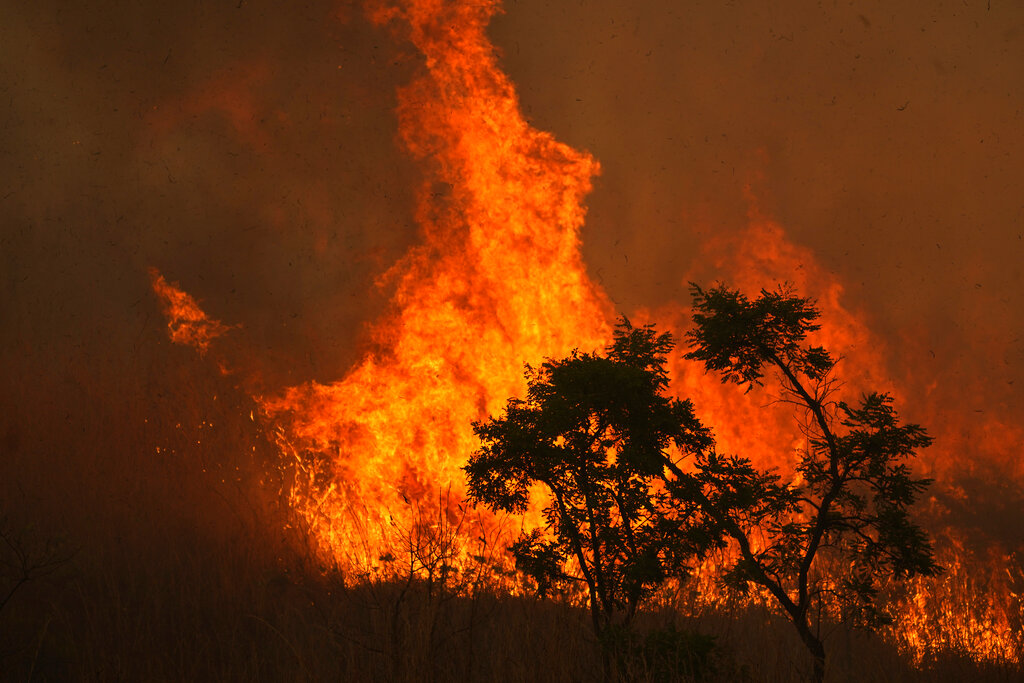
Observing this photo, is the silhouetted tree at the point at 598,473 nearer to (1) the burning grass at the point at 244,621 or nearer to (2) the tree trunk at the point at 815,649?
(1) the burning grass at the point at 244,621

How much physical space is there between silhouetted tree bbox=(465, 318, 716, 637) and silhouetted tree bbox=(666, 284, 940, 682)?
48cm

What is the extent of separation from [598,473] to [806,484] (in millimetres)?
3085

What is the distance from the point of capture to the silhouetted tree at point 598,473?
9.98 meters

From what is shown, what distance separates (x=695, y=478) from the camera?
33.2ft

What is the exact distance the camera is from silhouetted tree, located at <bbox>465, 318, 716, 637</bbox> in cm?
998

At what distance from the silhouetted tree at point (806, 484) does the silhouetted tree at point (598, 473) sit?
48 cm

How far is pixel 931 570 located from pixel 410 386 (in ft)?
51.5

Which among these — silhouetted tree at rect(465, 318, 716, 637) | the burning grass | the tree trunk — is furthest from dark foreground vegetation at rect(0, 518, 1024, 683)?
silhouetted tree at rect(465, 318, 716, 637)

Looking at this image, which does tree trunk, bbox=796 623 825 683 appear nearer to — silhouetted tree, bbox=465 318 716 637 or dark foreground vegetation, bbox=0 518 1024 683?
dark foreground vegetation, bbox=0 518 1024 683

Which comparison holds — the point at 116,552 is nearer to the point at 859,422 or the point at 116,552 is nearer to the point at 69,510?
the point at 69,510

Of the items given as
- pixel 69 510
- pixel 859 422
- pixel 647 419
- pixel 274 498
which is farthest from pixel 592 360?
pixel 69 510

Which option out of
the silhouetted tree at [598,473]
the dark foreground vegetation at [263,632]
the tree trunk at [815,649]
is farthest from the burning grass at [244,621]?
the silhouetted tree at [598,473]

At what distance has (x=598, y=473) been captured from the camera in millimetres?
10164

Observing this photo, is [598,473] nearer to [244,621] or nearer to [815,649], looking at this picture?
[815,649]
